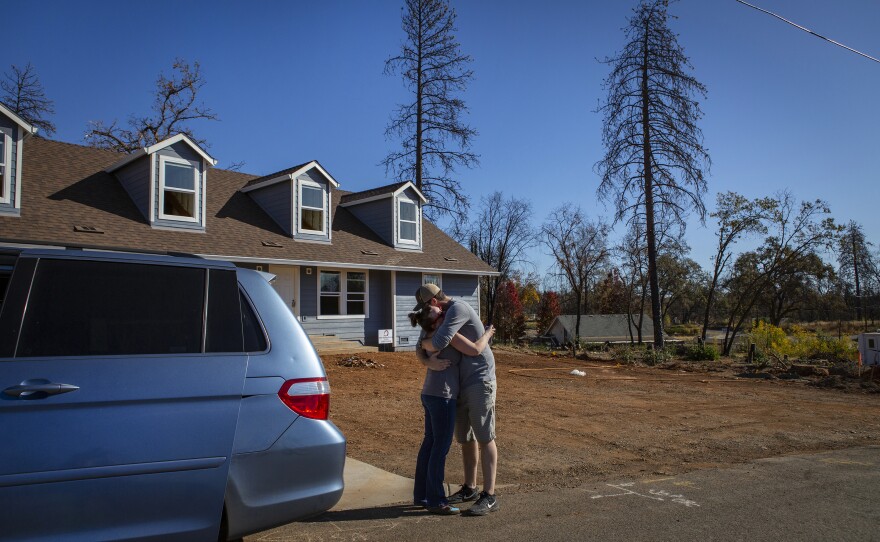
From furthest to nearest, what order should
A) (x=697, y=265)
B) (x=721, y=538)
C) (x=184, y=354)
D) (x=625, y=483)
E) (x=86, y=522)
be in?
(x=697, y=265), (x=625, y=483), (x=721, y=538), (x=184, y=354), (x=86, y=522)

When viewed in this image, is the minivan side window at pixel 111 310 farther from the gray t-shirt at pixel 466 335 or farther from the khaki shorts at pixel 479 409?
the khaki shorts at pixel 479 409

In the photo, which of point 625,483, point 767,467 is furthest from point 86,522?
point 767,467

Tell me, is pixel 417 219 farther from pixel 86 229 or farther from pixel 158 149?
pixel 86 229

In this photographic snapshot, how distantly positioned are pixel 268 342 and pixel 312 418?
1.61ft

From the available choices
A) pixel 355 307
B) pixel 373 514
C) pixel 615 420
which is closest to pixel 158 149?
pixel 355 307

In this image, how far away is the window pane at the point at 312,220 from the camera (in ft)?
61.1

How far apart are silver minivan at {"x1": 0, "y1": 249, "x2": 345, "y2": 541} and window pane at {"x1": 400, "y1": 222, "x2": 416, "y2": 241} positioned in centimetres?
1772

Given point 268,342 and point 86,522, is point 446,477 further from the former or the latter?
point 86,522

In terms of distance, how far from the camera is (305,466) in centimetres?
327

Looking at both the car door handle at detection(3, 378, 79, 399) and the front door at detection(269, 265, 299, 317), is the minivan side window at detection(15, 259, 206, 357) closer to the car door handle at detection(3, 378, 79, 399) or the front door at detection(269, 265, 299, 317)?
the car door handle at detection(3, 378, 79, 399)

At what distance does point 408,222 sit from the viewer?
840 inches

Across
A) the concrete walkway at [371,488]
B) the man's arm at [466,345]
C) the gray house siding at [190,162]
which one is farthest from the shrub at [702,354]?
the man's arm at [466,345]

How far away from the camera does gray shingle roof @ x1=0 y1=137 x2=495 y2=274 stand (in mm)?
13664

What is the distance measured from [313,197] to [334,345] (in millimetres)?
4764
